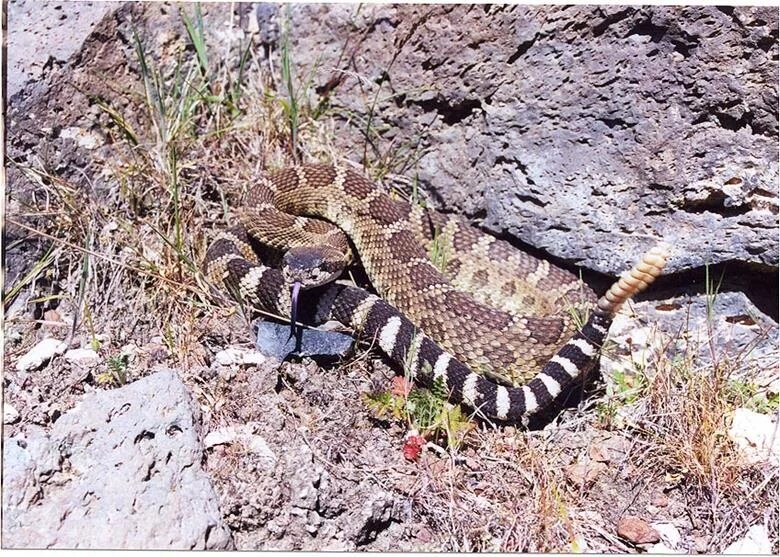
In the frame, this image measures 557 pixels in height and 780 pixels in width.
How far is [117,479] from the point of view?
326 centimetres

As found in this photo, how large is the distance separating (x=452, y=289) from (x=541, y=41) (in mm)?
1393

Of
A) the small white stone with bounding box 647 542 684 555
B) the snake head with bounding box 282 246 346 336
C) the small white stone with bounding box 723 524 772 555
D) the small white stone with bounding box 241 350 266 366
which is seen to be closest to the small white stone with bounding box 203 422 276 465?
the small white stone with bounding box 241 350 266 366

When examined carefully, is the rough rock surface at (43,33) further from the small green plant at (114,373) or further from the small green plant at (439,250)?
the small green plant at (439,250)

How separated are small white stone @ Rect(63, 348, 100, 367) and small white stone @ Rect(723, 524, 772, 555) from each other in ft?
9.87

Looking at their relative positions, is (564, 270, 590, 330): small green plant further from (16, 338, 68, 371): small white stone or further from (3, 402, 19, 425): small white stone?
Answer: (3, 402, 19, 425): small white stone

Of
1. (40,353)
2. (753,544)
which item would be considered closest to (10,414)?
(40,353)

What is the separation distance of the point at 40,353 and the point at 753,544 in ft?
11.1

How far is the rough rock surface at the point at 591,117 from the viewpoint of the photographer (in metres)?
4.16

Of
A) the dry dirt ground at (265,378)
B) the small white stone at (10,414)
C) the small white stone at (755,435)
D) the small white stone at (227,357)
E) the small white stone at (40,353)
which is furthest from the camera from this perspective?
the small white stone at (227,357)

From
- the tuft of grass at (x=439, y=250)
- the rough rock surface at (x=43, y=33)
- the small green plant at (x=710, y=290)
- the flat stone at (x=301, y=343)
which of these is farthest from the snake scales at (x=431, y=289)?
the rough rock surface at (x=43, y=33)

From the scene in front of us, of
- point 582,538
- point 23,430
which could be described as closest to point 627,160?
point 582,538

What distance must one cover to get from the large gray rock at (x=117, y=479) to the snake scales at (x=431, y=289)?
1.02m

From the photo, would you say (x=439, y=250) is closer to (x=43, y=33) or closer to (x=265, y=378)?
(x=265, y=378)

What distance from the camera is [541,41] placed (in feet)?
14.5
